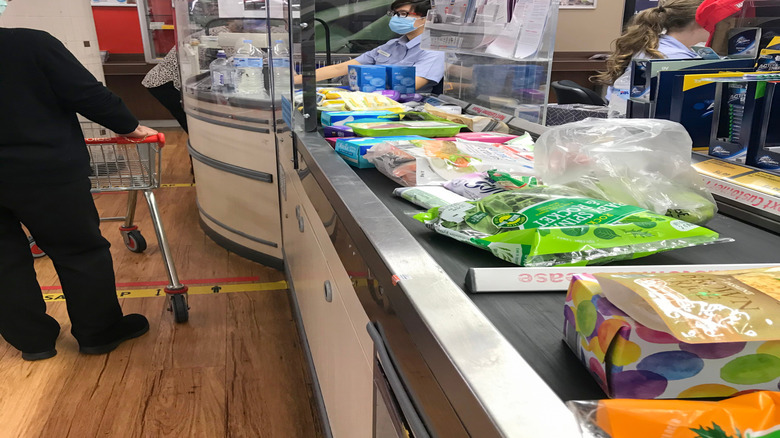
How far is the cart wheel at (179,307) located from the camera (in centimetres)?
258

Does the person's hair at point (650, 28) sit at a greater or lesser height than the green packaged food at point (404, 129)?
greater

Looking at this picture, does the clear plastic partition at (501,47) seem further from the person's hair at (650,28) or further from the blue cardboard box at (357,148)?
the person's hair at (650,28)

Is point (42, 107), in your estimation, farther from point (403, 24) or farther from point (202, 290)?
point (403, 24)

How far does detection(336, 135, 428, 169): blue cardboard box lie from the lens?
4.71 ft

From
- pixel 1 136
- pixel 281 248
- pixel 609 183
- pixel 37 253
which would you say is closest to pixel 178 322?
pixel 281 248

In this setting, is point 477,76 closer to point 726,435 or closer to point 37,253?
point 726,435

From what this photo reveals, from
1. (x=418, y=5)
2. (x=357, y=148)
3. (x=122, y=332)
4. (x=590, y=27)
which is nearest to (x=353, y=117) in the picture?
(x=357, y=148)

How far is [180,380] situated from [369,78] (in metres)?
1.45

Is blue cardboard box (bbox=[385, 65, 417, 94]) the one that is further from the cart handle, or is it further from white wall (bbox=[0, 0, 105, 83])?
white wall (bbox=[0, 0, 105, 83])

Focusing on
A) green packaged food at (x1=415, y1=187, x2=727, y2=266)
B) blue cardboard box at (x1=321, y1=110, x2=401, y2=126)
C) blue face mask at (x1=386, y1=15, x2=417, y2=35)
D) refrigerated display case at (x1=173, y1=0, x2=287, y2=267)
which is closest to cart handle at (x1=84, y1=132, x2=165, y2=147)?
refrigerated display case at (x1=173, y1=0, x2=287, y2=267)

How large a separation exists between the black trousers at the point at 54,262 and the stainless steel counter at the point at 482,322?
1489mm

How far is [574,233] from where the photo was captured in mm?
769

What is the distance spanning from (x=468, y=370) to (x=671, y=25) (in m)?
3.81

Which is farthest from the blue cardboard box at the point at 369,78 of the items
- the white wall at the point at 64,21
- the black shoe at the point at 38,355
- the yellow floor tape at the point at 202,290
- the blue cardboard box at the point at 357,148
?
the white wall at the point at 64,21
